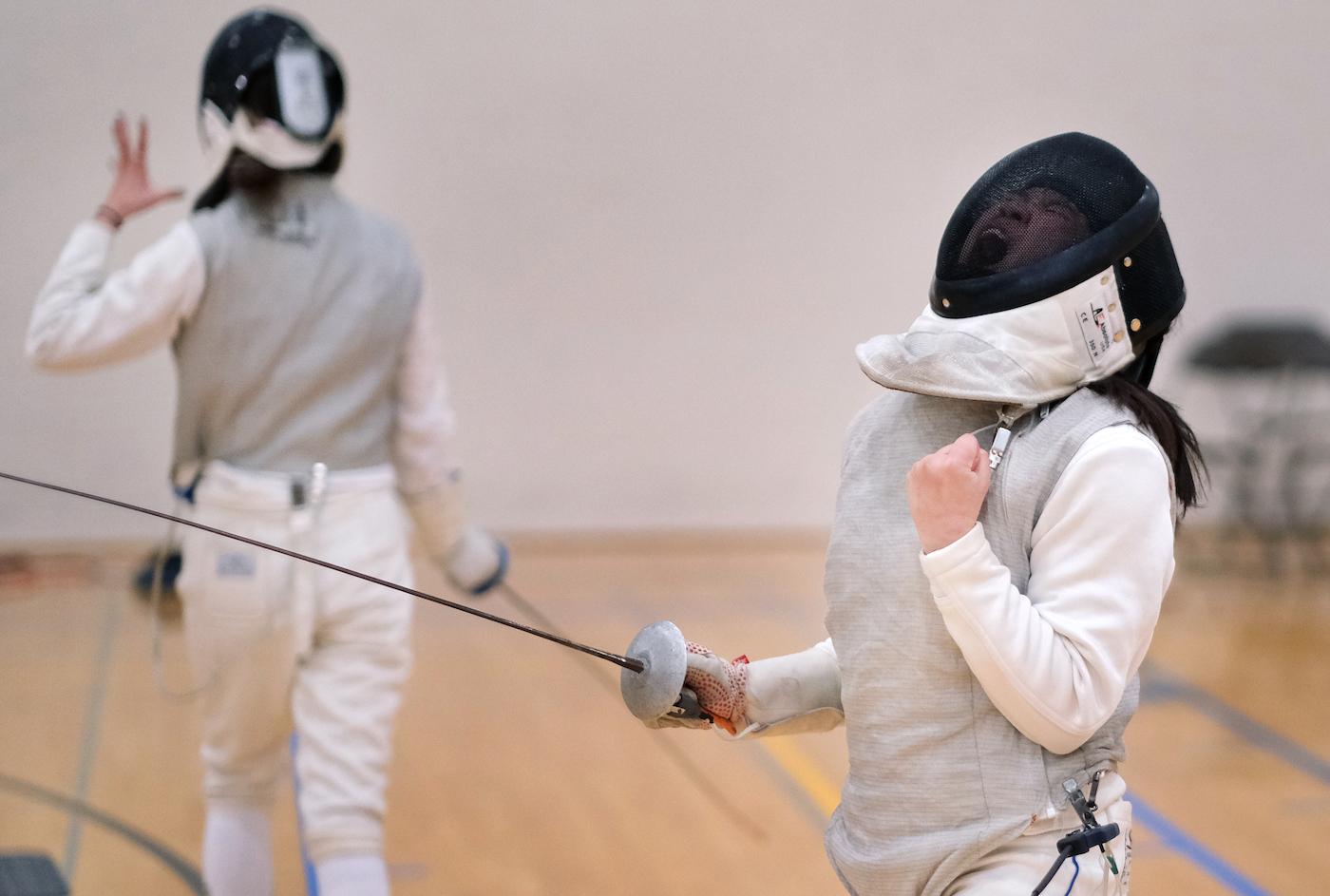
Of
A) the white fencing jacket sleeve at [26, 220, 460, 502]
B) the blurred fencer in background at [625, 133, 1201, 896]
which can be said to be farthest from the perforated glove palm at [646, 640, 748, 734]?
the white fencing jacket sleeve at [26, 220, 460, 502]

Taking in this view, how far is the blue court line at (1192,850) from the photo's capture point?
229 centimetres

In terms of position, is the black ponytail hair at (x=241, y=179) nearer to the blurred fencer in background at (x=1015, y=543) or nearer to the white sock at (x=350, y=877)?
the white sock at (x=350, y=877)

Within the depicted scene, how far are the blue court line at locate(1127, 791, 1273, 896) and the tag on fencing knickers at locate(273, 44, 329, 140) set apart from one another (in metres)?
1.90

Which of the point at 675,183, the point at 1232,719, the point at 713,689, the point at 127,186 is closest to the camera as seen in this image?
the point at 713,689

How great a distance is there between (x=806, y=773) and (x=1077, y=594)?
6.38 feet

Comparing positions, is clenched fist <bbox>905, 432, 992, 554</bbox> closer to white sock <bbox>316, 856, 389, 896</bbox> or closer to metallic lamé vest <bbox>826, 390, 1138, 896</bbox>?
metallic lamé vest <bbox>826, 390, 1138, 896</bbox>

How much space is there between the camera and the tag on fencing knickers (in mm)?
1771

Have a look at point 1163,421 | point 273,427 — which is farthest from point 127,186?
point 1163,421

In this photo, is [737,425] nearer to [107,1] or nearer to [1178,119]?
[1178,119]

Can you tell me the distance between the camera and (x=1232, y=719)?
126 inches

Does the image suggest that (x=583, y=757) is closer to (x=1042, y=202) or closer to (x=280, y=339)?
(x=280, y=339)

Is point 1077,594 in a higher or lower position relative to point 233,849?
higher

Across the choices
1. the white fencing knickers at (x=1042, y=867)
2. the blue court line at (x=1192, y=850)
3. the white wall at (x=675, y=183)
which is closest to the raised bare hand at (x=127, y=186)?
the white fencing knickers at (x=1042, y=867)

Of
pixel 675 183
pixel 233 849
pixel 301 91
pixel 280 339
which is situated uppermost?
pixel 301 91
